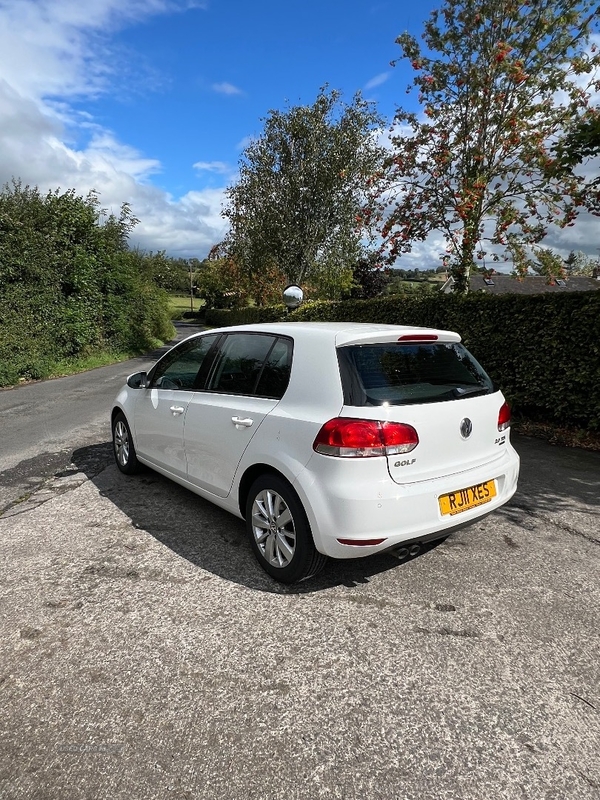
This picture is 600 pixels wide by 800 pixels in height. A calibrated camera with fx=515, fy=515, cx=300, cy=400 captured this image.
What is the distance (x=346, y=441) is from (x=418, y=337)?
95 cm

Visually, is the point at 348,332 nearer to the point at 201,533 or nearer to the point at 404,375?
the point at 404,375

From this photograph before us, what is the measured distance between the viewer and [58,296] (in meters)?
15.0

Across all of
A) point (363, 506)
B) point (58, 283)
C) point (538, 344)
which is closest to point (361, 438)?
point (363, 506)

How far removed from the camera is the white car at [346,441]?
274 cm

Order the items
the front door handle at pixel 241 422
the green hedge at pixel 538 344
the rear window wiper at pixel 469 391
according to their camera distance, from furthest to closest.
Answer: the green hedge at pixel 538 344 → the front door handle at pixel 241 422 → the rear window wiper at pixel 469 391

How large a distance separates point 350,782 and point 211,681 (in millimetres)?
782

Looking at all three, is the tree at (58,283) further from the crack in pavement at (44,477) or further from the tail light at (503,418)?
the tail light at (503,418)

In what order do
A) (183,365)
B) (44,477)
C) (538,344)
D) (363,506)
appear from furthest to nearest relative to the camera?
(538,344) < (44,477) < (183,365) < (363,506)

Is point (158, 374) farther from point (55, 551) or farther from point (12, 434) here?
point (12, 434)

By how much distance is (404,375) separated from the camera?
3.05 meters

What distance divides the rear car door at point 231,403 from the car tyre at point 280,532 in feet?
1.02

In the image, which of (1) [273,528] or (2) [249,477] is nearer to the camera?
(1) [273,528]

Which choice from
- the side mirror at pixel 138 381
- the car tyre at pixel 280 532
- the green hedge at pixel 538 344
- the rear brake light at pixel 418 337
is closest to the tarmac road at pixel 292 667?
the car tyre at pixel 280 532

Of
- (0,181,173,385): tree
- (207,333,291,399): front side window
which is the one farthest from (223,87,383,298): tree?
(207,333,291,399): front side window
